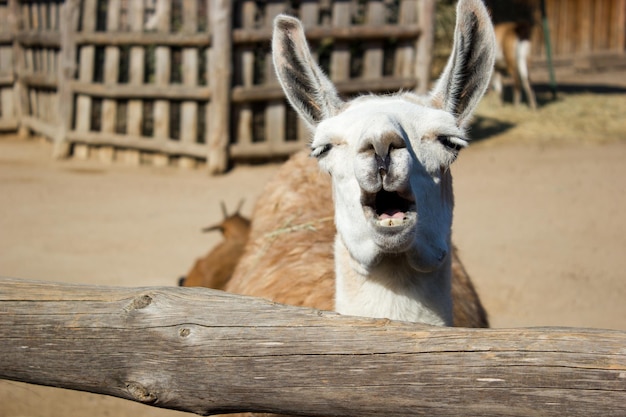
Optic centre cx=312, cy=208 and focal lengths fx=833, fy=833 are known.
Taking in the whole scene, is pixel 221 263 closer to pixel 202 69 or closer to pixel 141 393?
pixel 141 393

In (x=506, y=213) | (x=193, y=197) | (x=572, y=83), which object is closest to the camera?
(x=506, y=213)

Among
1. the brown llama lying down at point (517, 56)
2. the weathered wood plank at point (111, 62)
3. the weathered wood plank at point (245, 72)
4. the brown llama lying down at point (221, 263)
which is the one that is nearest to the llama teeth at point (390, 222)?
the brown llama lying down at point (221, 263)

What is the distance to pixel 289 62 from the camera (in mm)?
3023

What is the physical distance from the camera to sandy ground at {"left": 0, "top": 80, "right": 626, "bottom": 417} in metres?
6.16

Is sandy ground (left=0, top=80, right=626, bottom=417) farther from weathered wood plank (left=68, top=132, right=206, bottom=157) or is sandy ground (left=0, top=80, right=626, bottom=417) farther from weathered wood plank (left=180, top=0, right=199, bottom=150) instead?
weathered wood plank (left=180, top=0, right=199, bottom=150)

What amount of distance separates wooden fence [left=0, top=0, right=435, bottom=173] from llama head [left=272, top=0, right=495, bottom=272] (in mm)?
7174

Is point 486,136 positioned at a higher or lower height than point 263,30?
lower

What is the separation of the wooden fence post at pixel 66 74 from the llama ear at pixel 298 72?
8568 mm

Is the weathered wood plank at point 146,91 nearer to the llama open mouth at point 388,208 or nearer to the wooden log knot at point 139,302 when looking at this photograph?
the llama open mouth at point 388,208

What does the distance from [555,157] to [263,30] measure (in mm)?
4268

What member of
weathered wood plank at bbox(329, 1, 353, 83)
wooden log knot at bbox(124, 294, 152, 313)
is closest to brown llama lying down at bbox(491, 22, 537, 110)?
weathered wood plank at bbox(329, 1, 353, 83)

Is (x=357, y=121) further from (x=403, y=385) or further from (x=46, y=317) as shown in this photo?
(x=46, y=317)

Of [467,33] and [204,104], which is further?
[204,104]

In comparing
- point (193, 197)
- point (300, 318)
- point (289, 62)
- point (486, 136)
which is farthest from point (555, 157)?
point (300, 318)
